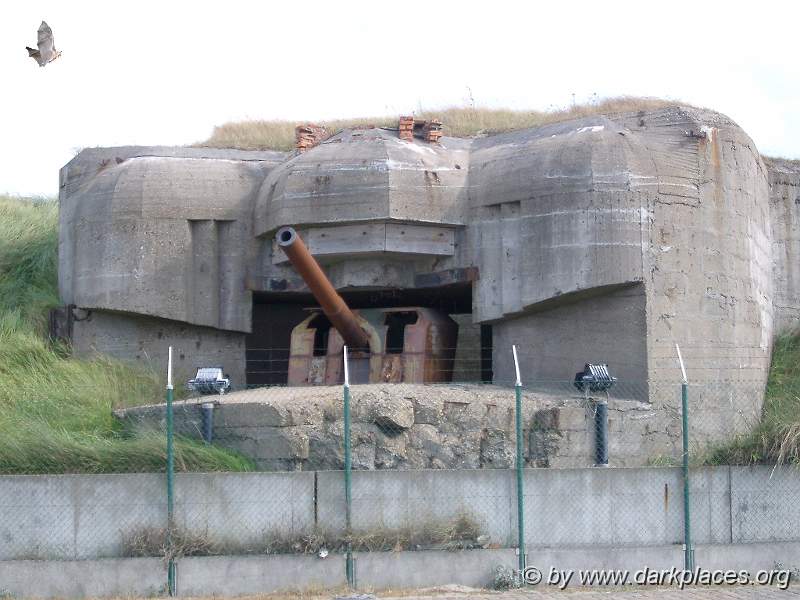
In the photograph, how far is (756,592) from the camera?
9617 mm

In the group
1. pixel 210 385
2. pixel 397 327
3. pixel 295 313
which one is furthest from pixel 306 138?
pixel 210 385

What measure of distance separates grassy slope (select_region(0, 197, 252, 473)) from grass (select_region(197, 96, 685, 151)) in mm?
3659

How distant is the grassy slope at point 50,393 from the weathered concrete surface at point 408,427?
438mm

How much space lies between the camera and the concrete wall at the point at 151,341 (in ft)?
51.7

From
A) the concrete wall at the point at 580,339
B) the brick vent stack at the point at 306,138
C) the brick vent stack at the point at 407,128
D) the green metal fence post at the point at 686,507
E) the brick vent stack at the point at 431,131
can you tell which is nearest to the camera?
the green metal fence post at the point at 686,507

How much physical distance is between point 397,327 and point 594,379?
3.74 metres

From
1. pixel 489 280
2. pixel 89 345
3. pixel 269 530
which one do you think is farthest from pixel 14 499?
A: pixel 489 280

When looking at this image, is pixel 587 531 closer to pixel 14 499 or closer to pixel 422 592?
pixel 422 592

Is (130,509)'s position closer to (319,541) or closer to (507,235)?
(319,541)

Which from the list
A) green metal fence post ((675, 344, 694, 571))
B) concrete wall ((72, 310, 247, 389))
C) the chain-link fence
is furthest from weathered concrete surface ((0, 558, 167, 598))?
concrete wall ((72, 310, 247, 389))

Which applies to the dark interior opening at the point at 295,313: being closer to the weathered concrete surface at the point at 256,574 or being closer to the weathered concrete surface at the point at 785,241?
the weathered concrete surface at the point at 785,241

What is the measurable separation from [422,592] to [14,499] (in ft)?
12.1

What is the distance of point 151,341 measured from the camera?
15812 mm

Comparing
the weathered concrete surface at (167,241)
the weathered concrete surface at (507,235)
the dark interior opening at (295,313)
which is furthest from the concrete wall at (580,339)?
the weathered concrete surface at (167,241)
